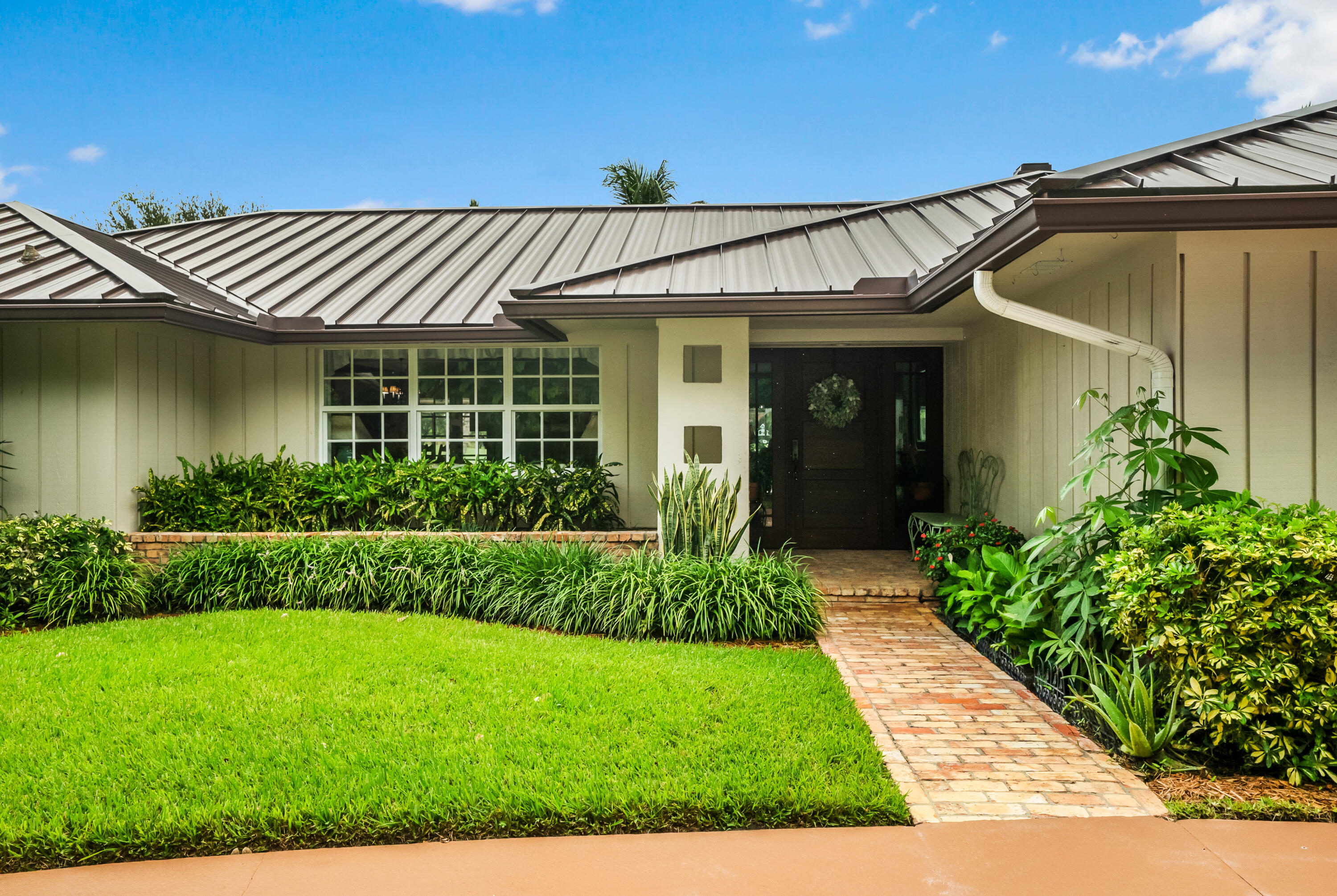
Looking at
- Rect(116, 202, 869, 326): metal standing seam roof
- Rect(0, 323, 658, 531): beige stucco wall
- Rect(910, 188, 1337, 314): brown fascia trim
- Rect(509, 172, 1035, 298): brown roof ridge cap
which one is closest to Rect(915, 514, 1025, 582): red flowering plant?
Rect(509, 172, 1035, 298): brown roof ridge cap

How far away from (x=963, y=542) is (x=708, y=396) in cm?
233

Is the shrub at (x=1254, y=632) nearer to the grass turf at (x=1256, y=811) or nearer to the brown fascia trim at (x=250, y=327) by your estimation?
the grass turf at (x=1256, y=811)

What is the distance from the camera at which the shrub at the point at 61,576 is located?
5.84 m

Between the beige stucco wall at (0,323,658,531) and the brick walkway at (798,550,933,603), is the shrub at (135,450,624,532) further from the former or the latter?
the brick walkway at (798,550,933,603)

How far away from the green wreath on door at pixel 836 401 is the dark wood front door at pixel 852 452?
53mm

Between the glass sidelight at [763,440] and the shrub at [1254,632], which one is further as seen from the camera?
the glass sidelight at [763,440]

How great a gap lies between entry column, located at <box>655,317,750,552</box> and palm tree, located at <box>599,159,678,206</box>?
407 inches

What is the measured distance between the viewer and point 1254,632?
2938 millimetres

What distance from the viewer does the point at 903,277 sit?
6.13 m

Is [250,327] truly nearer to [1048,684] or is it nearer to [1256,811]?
[1048,684]

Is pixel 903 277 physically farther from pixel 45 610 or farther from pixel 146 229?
pixel 146 229

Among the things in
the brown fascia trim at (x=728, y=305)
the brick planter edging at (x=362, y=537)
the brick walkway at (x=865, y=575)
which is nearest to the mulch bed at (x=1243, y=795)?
the brick walkway at (x=865, y=575)

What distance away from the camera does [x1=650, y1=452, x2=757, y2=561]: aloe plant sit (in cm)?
607

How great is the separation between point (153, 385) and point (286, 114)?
1301 inches
